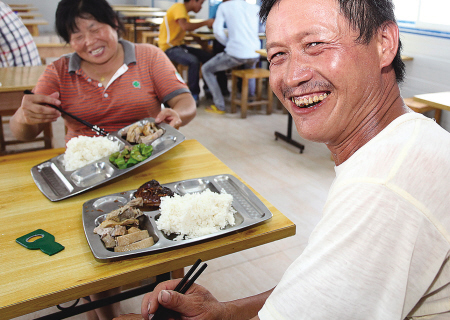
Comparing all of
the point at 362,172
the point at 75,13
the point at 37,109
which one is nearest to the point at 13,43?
the point at 75,13

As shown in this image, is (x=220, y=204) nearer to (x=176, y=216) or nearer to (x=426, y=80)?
(x=176, y=216)

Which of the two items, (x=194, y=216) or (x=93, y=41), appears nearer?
(x=194, y=216)

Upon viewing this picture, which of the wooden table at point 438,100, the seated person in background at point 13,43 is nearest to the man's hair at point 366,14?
the wooden table at point 438,100

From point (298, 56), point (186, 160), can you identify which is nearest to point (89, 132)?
point (186, 160)

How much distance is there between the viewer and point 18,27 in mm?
3684

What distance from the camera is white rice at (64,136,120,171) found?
5.53 feet

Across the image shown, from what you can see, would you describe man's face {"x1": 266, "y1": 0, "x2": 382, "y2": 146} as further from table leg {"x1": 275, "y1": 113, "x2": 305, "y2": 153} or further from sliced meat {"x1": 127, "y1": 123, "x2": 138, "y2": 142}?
table leg {"x1": 275, "y1": 113, "x2": 305, "y2": 153}

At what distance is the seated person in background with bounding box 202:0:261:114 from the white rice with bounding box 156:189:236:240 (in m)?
4.56

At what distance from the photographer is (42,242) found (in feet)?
3.96

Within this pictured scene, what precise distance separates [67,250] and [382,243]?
892 mm

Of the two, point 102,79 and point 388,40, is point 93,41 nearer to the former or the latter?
point 102,79

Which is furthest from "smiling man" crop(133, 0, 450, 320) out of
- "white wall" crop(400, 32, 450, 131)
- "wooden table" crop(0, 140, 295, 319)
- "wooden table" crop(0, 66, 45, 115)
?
"white wall" crop(400, 32, 450, 131)

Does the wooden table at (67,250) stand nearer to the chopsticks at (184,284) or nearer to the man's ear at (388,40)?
the chopsticks at (184,284)

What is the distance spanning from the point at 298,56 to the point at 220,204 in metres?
0.58
